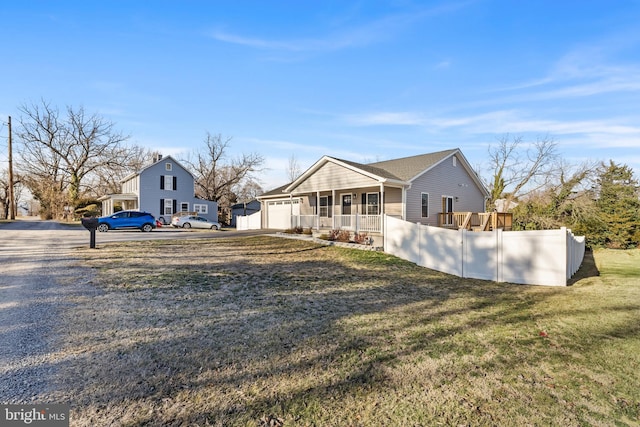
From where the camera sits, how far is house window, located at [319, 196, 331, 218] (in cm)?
2009

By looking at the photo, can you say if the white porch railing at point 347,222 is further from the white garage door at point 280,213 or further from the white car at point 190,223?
the white car at point 190,223

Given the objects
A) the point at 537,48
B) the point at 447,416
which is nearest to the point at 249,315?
the point at 447,416

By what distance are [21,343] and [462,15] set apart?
1496cm

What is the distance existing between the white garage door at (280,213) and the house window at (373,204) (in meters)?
6.40

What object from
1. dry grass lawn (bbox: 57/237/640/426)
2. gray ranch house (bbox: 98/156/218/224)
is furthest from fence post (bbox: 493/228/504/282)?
gray ranch house (bbox: 98/156/218/224)

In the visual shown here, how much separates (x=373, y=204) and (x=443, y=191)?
174 inches

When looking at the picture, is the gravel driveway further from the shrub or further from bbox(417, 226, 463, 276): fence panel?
the shrub

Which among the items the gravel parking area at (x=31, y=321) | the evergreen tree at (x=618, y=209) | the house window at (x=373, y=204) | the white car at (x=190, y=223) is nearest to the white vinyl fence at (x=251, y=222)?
the white car at (x=190, y=223)

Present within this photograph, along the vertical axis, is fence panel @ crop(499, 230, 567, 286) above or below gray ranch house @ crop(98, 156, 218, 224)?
below

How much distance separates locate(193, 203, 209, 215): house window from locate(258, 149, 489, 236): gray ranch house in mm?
17002

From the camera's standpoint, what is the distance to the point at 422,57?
A: 14461mm

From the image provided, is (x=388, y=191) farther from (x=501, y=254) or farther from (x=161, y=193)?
(x=161, y=193)

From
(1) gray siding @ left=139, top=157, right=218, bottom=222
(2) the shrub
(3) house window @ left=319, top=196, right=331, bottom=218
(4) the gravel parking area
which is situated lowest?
(4) the gravel parking area

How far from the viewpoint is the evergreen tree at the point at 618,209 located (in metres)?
21.5
